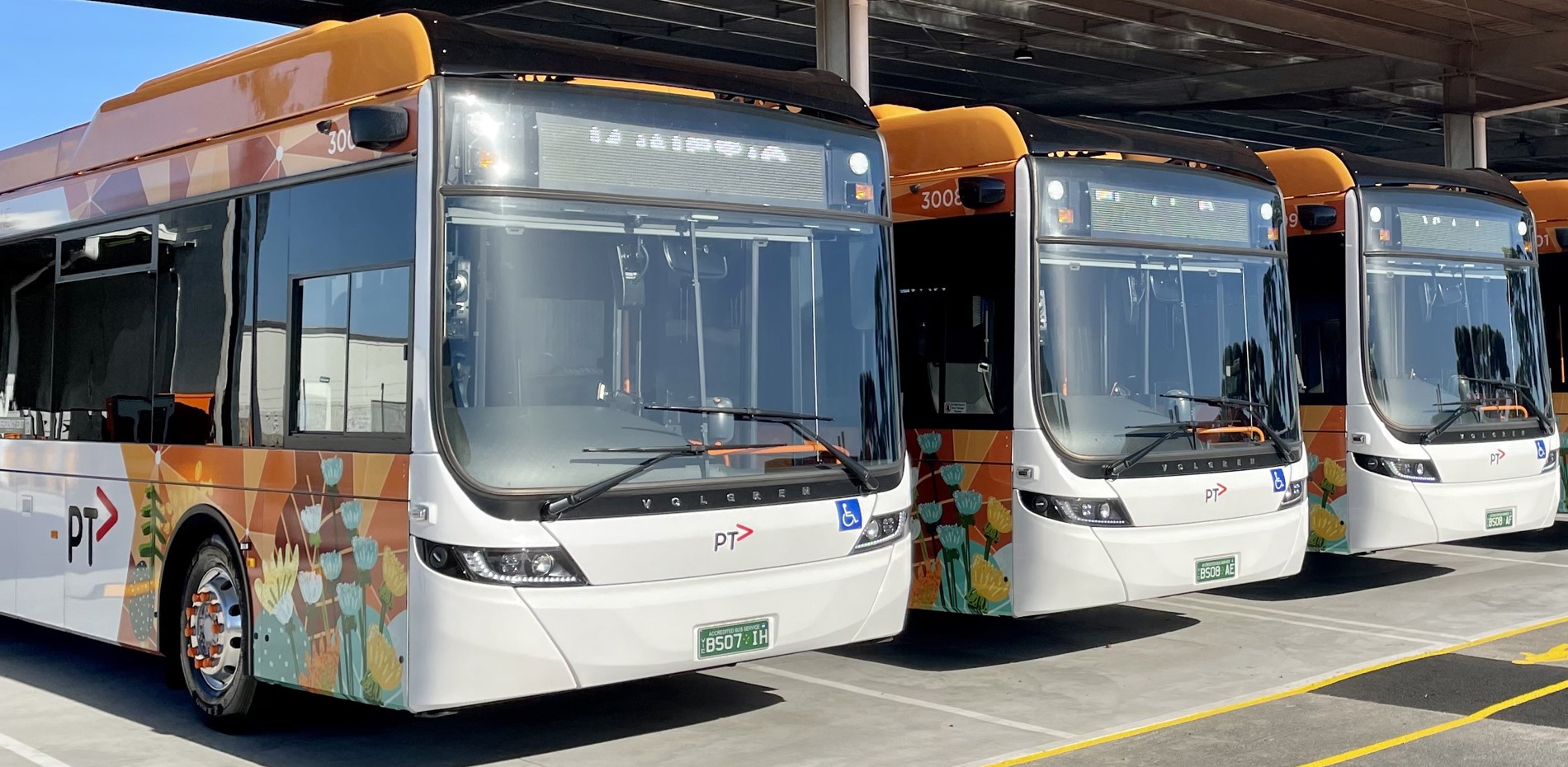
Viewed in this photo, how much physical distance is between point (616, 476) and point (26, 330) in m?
4.67

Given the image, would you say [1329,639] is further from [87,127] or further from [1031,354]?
[87,127]

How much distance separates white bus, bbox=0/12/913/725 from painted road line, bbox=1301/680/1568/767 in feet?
6.43

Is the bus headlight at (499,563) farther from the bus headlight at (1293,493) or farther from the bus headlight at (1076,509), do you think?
the bus headlight at (1293,493)

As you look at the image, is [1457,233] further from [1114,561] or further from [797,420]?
[797,420]

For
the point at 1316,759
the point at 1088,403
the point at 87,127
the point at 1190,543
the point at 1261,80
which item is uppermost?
the point at 1261,80

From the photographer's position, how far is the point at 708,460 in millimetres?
6930

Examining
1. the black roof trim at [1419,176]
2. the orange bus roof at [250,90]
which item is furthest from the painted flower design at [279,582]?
the black roof trim at [1419,176]

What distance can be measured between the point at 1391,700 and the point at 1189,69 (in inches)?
712

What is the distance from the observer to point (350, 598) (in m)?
6.79

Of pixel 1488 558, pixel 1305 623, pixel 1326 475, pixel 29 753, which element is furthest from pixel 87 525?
pixel 1488 558

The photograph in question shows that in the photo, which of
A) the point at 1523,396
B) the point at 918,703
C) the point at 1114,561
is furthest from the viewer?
the point at 1523,396

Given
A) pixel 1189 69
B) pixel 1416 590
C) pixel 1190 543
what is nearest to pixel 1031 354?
pixel 1190 543

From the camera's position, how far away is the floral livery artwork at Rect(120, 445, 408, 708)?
21.6 feet

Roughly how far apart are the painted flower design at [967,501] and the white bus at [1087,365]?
15 mm
